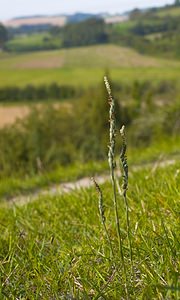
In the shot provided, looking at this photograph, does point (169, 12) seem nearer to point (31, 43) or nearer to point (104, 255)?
point (31, 43)

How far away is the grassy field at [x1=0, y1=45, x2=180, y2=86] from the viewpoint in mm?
111900

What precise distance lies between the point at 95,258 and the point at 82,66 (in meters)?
126

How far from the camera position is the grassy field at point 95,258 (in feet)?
6.47

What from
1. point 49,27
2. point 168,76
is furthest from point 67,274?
point 49,27

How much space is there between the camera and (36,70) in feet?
420

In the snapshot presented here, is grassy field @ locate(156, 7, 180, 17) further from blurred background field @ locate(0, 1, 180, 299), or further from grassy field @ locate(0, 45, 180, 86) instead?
grassy field @ locate(0, 45, 180, 86)

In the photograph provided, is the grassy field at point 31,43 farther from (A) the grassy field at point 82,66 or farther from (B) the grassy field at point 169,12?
(B) the grassy field at point 169,12

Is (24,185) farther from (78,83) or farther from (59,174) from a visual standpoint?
(78,83)

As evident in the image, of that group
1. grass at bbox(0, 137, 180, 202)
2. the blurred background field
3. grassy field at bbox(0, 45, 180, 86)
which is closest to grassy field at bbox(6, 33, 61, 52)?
the blurred background field

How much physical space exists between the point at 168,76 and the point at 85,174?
9634cm

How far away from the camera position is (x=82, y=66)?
12700 centimetres

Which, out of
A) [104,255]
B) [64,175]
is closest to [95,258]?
[104,255]

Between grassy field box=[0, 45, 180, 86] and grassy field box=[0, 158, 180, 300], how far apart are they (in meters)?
99.1

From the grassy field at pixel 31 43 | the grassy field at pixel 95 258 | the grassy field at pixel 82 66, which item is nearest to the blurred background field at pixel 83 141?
the grassy field at pixel 95 258
